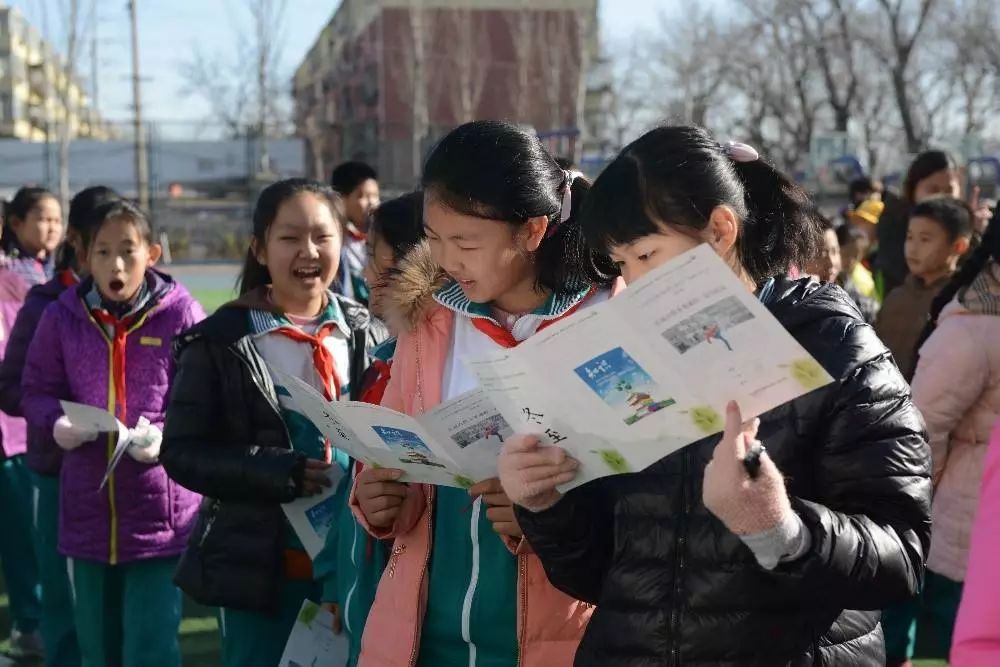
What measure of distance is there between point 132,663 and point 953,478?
2.76 metres

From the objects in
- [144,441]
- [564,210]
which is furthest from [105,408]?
[564,210]

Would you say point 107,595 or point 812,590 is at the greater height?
point 812,590

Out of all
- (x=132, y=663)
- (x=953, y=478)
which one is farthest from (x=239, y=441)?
(x=953, y=478)

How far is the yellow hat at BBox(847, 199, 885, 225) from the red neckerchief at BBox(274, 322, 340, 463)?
617cm

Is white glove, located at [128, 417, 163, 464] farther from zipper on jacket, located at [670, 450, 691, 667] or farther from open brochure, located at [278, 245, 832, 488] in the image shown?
zipper on jacket, located at [670, 450, 691, 667]

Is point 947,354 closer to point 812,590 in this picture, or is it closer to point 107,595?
point 812,590

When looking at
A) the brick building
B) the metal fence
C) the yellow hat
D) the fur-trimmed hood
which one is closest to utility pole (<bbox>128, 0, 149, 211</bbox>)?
the metal fence

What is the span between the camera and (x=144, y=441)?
4.18m

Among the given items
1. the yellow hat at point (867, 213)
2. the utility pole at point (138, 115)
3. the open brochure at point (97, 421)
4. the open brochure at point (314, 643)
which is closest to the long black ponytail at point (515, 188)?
the open brochure at point (314, 643)

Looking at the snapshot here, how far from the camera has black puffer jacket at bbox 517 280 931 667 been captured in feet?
5.97

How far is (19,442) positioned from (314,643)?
339 cm

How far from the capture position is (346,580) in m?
2.95

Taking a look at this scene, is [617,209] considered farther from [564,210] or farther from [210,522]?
[210,522]

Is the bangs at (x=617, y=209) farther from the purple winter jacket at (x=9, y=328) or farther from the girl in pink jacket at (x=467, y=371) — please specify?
the purple winter jacket at (x=9, y=328)
